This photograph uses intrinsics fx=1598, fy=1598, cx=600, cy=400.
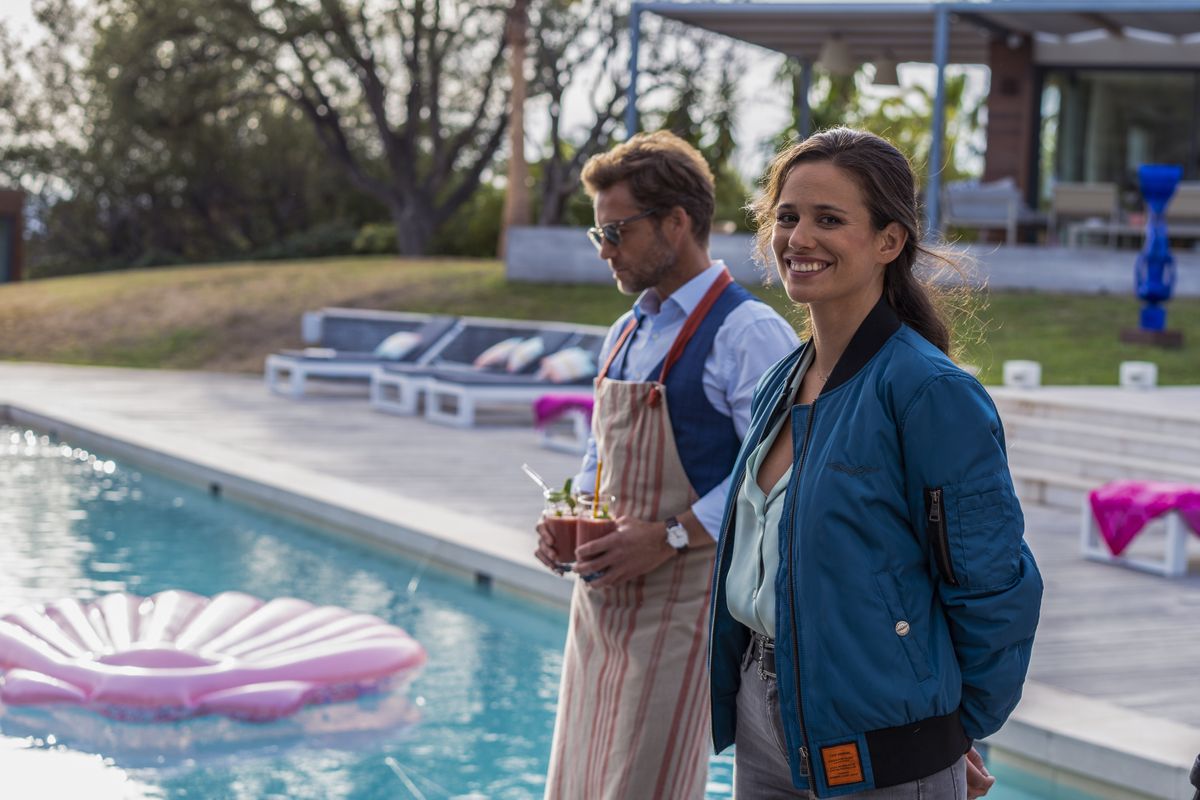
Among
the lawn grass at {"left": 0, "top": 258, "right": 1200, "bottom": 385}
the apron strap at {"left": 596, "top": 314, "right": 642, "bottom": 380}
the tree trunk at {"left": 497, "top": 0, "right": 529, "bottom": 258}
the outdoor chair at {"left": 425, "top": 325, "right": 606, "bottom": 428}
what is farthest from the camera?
the tree trunk at {"left": 497, "top": 0, "right": 529, "bottom": 258}

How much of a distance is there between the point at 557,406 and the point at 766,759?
30.7ft

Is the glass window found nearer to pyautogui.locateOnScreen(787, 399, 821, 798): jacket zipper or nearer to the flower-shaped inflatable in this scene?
the flower-shaped inflatable

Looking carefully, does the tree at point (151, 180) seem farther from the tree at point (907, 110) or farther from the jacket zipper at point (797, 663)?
the jacket zipper at point (797, 663)

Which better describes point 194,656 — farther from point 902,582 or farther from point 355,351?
point 355,351

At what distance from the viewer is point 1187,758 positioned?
4172mm

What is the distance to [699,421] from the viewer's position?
2992 mm

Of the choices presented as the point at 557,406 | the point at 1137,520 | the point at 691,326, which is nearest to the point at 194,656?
the point at 691,326

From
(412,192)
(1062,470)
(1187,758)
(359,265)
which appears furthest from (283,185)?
(1187,758)

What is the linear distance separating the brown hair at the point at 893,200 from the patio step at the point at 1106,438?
22.6 ft

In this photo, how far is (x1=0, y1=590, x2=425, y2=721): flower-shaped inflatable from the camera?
5.23 m

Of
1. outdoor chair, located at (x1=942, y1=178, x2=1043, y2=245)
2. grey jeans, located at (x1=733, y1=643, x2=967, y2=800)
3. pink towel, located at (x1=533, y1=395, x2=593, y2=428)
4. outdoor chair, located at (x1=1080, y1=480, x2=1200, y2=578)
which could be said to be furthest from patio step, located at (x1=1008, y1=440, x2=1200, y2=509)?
outdoor chair, located at (x1=942, y1=178, x2=1043, y2=245)

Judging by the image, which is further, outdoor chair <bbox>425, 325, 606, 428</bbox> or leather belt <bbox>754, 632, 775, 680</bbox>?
outdoor chair <bbox>425, 325, 606, 428</bbox>

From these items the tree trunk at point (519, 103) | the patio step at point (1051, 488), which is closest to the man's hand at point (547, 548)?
the patio step at point (1051, 488)

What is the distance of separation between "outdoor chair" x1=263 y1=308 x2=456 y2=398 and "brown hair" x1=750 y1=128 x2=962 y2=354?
1370cm
